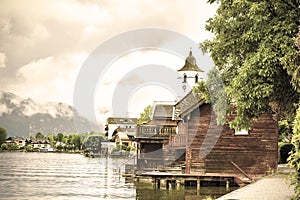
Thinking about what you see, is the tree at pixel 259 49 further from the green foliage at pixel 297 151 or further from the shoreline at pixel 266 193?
the green foliage at pixel 297 151

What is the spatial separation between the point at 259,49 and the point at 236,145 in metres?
15.3

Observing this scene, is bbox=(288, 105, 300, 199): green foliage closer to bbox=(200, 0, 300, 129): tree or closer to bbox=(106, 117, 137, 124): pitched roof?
bbox=(200, 0, 300, 129): tree

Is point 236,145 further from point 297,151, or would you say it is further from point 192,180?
point 297,151

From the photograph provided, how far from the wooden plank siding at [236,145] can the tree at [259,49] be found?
12.1m

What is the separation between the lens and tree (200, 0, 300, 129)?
18.0 meters

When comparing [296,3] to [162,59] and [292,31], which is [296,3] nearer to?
[292,31]

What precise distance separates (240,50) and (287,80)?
7.36 ft

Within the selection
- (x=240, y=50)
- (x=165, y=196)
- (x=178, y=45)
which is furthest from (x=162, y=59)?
(x=240, y=50)

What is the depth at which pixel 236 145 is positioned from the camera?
32.8m

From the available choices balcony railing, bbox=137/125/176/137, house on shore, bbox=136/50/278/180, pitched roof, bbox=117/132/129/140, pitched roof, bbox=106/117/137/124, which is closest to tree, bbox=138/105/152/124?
pitched roof, bbox=117/132/129/140

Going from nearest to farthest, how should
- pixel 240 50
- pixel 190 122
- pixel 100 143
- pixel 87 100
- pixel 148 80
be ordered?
pixel 240 50, pixel 190 122, pixel 87 100, pixel 148 80, pixel 100 143

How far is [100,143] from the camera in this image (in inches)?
5074

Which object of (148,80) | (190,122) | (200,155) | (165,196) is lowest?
(165,196)

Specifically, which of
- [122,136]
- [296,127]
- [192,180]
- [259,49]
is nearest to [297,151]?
[296,127]
